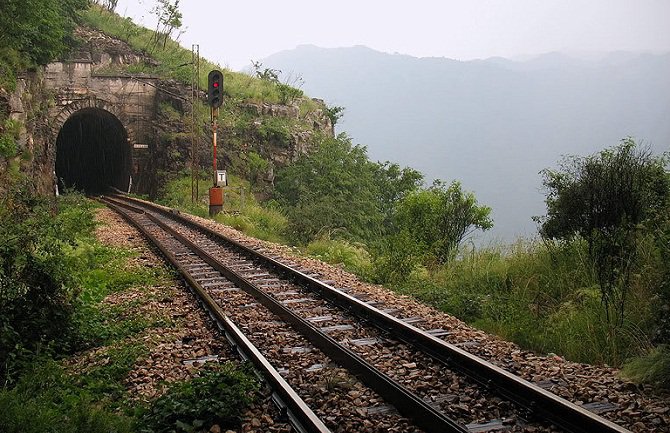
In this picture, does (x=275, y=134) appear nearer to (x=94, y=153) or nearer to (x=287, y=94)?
(x=287, y=94)

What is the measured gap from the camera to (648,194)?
7.70 m

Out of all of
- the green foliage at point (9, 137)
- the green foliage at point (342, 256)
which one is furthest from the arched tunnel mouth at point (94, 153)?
the green foliage at point (342, 256)

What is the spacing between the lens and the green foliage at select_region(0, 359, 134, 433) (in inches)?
138

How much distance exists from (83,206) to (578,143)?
174 meters

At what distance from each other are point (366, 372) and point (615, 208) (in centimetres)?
470

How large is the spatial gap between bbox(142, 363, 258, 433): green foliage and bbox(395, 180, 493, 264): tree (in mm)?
6793

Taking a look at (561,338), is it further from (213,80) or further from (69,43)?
(69,43)

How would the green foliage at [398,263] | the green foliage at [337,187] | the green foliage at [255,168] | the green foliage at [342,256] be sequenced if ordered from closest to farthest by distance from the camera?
the green foliage at [398,263], the green foliage at [342,256], the green foliage at [337,187], the green foliage at [255,168]

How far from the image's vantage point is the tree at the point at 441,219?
465 inches

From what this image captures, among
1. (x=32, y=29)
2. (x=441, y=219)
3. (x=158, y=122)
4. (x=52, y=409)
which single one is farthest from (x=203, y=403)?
(x=158, y=122)

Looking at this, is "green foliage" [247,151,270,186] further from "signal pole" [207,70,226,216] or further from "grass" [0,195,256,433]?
"grass" [0,195,256,433]

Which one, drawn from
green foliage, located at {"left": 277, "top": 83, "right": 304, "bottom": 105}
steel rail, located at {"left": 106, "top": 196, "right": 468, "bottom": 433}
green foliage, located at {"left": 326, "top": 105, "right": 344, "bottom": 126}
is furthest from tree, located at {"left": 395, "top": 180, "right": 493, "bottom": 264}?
green foliage, located at {"left": 326, "top": 105, "right": 344, "bottom": 126}

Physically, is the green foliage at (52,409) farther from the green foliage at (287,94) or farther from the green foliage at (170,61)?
the green foliage at (287,94)

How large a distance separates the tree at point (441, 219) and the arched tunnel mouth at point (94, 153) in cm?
1994
